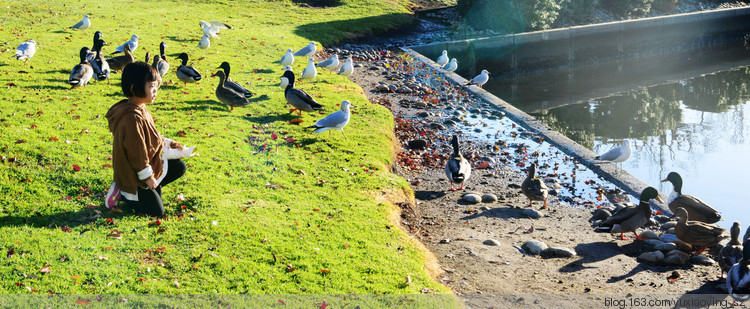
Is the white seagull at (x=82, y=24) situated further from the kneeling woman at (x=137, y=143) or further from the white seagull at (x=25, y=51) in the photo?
the kneeling woman at (x=137, y=143)

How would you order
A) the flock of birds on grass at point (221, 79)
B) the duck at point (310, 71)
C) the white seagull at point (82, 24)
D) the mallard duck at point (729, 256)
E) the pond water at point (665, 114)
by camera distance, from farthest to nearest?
the white seagull at point (82, 24) < the duck at point (310, 71) < the pond water at point (665, 114) < the flock of birds on grass at point (221, 79) < the mallard duck at point (729, 256)

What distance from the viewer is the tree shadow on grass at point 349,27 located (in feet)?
105

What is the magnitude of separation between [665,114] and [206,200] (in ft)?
69.5

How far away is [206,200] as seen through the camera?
9.82 m

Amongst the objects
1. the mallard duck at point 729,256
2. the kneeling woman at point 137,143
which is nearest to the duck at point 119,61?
the kneeling woman at point 137,143

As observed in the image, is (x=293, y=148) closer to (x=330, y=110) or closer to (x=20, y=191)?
(x=330, y=110)

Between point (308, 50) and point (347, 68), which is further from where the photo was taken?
point (308, 50)

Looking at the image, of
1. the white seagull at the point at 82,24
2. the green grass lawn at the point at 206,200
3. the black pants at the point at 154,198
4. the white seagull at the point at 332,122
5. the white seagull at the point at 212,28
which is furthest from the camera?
the white seagull at the point at 212,28

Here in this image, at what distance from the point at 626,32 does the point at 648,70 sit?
3.52 metres

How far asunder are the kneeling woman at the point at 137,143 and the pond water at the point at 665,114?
1226 centimetres

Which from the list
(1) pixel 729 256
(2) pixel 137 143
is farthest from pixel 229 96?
(1) pixel 729 256

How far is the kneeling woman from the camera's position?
784cm

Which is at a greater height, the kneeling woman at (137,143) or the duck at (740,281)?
the kneeling woman at (137,143)

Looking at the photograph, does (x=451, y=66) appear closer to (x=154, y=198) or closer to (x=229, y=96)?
(x=229, y=96)
